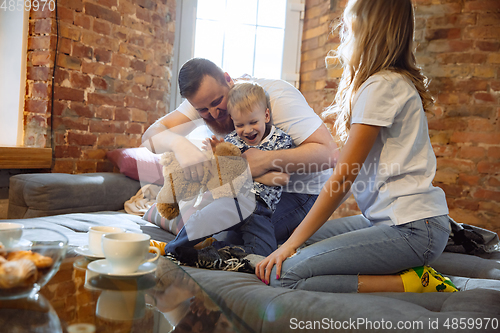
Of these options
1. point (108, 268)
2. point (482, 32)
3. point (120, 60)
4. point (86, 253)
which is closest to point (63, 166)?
point (120, 60)

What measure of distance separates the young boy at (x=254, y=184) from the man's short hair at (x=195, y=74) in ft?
0.47

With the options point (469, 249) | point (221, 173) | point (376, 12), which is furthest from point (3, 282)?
Answer: point (469, 249)

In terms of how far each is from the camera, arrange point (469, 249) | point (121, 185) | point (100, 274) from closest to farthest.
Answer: point (100, 274) → point (469, 249) → point (121, 185)

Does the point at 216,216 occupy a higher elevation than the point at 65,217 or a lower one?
higher

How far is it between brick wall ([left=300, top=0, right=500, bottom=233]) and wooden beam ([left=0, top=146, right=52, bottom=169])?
2475 millimetres

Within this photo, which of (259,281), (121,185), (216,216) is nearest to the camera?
(259,281)

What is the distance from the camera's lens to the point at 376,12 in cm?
114

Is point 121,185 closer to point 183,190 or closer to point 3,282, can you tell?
point 183,190

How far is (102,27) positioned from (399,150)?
2115mm

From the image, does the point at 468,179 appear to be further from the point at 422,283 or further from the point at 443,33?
the point at 422,283

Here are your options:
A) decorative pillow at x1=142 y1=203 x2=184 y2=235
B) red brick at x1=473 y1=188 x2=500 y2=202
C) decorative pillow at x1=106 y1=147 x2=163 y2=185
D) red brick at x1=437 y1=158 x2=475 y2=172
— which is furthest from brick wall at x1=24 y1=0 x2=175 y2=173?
red brick at x1=473 y1=188 x2=500 y2=202

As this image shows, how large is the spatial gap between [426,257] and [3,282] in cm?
103

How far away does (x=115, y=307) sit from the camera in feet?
2.07

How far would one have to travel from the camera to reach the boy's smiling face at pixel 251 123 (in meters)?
1.41
